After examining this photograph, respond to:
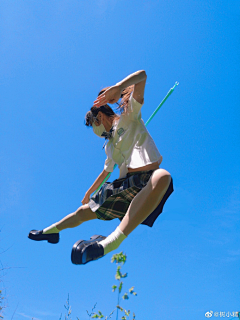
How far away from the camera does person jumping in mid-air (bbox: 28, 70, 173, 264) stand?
1.98 meters

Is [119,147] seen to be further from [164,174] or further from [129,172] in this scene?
[164,174]

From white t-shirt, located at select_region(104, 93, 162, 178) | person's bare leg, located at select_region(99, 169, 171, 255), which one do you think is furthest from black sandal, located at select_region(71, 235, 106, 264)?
white t-shirt, located at select_region(104, 93, 162, 178)

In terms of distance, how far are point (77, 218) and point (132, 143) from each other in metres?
0.83

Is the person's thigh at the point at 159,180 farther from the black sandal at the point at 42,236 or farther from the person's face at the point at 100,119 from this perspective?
the black sandal at the point at 42,236

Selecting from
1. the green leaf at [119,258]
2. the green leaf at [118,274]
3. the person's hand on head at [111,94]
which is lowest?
the green leaf at [118,274]

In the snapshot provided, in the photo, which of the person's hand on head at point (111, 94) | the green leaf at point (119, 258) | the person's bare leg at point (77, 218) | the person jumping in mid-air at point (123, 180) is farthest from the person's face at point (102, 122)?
the green leaf at point (119, 258)

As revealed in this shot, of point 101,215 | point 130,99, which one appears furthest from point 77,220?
point 130,99

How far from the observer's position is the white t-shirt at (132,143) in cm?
229

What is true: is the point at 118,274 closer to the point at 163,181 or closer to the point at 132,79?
the point at 163,181

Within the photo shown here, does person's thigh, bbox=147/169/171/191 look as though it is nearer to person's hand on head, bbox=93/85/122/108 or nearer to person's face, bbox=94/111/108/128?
person's hand on head, bbox=93/85/122/108

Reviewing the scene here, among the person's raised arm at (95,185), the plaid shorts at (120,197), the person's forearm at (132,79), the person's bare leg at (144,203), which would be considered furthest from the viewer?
the person's raised arm at (95,185)

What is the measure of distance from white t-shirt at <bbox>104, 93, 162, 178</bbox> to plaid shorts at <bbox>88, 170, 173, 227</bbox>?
0.29ft

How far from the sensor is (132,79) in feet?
7.02

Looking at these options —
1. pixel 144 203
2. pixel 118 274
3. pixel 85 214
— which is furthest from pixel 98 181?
pixel 118 274
